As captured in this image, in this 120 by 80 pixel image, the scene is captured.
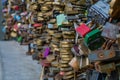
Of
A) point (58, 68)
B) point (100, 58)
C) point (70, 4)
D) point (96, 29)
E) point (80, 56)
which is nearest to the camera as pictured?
point (100, 58)

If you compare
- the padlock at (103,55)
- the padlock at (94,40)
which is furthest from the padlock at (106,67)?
the padlock at (94,40)

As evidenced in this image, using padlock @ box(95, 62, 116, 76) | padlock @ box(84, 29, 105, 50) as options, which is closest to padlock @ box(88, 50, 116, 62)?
padlock @ box(95, 62, 116, 76)

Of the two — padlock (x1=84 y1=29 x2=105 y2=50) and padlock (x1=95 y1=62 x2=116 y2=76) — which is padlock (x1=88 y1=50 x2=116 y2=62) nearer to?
padlock (x1=95 y1=62 x2=116 y2=76)

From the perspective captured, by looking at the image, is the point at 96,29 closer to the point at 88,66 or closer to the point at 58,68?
the point at 88,66

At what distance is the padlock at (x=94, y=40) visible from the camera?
12.7ft

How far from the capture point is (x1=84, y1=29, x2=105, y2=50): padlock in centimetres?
388

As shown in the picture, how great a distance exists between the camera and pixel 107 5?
4.22 meters

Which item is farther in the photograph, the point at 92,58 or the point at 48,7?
the point at 48,7

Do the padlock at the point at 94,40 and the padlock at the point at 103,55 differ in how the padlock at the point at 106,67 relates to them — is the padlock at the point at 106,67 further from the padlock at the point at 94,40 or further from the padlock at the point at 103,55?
the padlock at the point at 94,40

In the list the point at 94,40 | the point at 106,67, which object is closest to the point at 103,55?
the point at 106,67

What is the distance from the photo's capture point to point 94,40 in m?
3.87

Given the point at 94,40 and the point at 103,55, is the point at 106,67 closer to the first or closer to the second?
the point at 103,55

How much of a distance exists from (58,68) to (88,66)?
1.57 metres

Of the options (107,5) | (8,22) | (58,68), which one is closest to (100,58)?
(107,5)
